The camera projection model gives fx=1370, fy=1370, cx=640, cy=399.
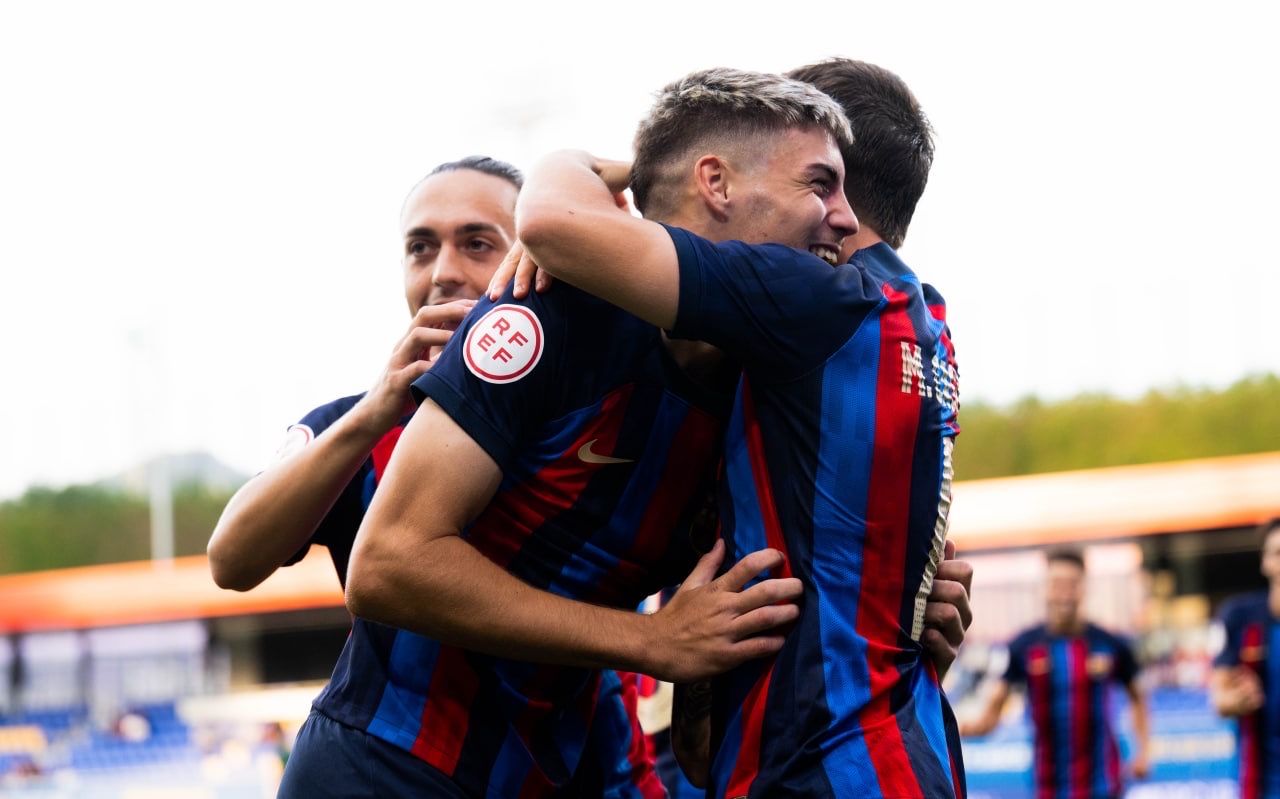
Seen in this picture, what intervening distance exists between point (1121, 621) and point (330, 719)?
15866mm

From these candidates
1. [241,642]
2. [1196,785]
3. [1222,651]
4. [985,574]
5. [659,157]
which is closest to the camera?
[659,157]

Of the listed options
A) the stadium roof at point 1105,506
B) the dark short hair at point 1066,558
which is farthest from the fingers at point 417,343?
the stadium roof at point 1105,506

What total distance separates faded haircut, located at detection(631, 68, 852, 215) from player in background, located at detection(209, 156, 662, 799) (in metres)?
0.46

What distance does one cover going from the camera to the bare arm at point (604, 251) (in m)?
2.19

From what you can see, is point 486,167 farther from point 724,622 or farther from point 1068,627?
point 1068,627

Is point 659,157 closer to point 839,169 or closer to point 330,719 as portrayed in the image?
point 839,169

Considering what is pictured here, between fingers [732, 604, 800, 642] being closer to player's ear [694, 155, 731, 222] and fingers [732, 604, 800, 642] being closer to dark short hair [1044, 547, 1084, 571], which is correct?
player's ear [694, 155, 731, 222]

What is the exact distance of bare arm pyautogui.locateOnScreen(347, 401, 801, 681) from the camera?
7.37 feet

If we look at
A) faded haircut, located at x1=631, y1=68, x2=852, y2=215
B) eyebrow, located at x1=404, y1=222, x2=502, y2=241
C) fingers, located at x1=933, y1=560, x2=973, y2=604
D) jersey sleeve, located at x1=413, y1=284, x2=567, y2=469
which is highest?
faded haircut, located at x1=631, y1=68, x2=852, y2=215

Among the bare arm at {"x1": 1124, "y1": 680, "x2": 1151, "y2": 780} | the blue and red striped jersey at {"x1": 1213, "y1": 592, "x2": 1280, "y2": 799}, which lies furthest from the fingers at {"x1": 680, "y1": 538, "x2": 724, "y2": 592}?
the bare arm at {"x1": 1124, "y1": 680, "x2": 1151, "y2": 780}

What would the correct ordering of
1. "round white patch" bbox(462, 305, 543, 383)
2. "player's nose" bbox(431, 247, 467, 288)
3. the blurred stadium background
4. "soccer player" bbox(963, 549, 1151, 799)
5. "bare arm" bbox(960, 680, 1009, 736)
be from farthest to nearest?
the blurred stadium background
"soccer player" bbox(963, 549, 1151, 799)
"bare arm" bbox(960, 680, 1009, 736)
"player's nose" bbox(431, 247, 467, 288)
"round white patch" bbox(462, 305, 543, 383)

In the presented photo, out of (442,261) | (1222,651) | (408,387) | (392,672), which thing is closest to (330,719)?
(392,672)

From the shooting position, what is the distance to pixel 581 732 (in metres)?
2.87

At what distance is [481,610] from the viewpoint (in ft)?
7.62
